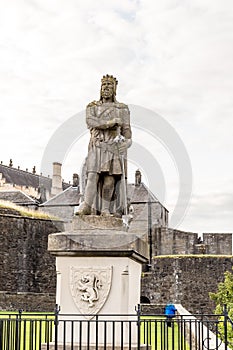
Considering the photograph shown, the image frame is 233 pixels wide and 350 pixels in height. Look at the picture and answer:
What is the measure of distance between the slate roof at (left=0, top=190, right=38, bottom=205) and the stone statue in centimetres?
4132

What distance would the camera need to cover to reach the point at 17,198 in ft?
172

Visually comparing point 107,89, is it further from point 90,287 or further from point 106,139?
point 90,287

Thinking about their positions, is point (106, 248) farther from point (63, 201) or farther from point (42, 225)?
point (63, 201)

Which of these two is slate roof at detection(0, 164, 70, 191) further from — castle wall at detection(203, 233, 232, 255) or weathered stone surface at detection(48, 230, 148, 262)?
weathered stone surface at detection(48, 230, 148, 262)

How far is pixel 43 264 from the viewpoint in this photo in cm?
3838

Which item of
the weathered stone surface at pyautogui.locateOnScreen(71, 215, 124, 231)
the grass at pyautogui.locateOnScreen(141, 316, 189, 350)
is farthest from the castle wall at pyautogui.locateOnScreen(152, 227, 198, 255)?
the weathered stone surface at pyautogui.locateOnScreen(71, 215, 124, 231)

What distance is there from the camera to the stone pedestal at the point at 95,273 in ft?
30.2

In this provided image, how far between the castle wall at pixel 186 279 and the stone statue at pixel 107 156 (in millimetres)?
30351

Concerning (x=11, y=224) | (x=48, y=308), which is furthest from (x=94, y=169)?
(x=11, y=224)

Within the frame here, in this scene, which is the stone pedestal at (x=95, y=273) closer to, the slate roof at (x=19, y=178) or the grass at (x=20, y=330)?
the grass at (x=20, y=330)

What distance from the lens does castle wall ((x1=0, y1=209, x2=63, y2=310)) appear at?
36.8 meters

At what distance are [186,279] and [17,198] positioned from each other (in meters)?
17.1

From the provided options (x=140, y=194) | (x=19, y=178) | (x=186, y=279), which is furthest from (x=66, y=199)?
(x=19, y=178)

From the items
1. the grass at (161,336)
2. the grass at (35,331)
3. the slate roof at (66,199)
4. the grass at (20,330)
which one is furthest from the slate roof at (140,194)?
the grass at (20,330)
